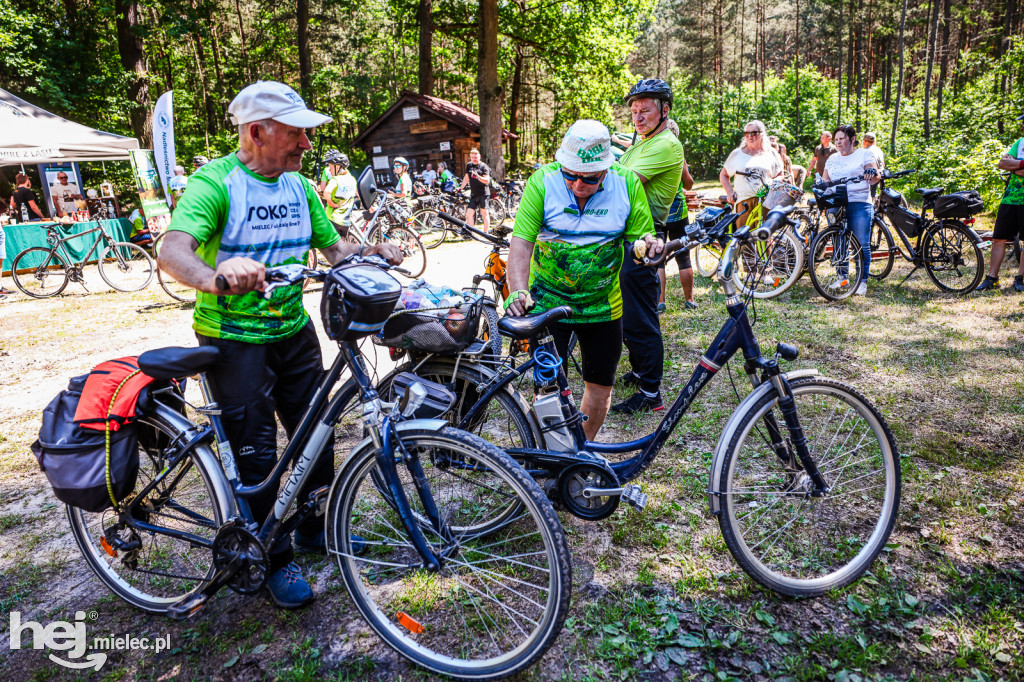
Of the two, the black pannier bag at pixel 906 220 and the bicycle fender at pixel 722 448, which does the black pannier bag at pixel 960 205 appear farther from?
the bicycle fender at pixel 722 448

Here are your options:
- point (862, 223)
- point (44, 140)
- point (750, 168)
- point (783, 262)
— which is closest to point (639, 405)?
point (783, 262)

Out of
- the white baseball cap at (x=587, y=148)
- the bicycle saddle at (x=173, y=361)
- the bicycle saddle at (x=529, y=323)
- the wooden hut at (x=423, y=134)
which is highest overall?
the wooden hut at (x=423, y=134)

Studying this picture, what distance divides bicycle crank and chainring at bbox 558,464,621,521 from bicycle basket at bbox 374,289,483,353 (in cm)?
75

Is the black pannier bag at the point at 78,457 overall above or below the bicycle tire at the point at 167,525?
above

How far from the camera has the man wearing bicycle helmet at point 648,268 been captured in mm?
4164

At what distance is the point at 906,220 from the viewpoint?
742cm

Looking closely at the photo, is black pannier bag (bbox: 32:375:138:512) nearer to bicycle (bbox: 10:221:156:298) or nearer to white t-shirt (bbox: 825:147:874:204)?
white t-shirt (bbox: 825:147:874:204)

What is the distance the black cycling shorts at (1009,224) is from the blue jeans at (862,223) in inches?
48.8

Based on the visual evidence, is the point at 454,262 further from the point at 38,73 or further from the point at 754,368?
the point at 38,73

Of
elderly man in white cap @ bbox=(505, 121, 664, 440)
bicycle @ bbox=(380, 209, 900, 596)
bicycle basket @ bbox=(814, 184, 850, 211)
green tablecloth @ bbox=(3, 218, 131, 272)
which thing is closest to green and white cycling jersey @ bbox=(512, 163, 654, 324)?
elderly man in white cap @ bbox=(505, 121, 664, 440)

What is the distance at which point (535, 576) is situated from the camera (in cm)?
246

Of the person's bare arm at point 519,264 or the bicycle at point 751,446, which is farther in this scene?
the person's bare arm at point 519,264

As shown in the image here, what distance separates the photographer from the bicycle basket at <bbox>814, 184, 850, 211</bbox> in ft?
23.0

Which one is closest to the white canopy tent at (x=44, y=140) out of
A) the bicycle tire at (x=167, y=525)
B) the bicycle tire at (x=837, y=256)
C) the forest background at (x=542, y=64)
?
the forest background at (x=542, y=64)
